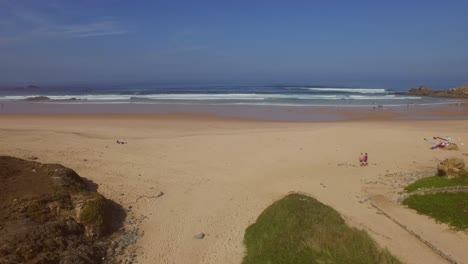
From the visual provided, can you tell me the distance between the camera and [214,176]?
13305mm

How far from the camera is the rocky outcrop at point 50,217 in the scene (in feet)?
21.9

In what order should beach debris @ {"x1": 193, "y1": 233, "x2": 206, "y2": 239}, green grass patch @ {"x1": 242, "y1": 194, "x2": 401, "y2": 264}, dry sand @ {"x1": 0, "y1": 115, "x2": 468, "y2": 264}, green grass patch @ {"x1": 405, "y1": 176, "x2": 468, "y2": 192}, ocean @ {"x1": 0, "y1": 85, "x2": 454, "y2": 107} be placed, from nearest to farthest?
green grass patch @ {"x1": 242, "y1": 194, "x2": 401, "y2": 264} < dry sand @ {"x1": 0, "y1": 115, "x2": 468, "y2": 264} < beach debris @ {"x1": 193, "y1": 233, "x2": 206, "y2": 239} < green grass patch @ {"x1": 405, "y1": 176, "x2": 468, "y2": 192} < ocean @ {"x1": 0, "y1": 85, "x2": 454, "y2": 107}

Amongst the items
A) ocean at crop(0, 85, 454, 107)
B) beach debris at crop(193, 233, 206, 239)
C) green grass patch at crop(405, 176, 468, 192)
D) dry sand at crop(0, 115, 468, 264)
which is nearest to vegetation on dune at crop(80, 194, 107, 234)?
dry sand at crop(0, 115, 468, 264)

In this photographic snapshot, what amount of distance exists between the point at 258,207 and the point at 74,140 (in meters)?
10.2

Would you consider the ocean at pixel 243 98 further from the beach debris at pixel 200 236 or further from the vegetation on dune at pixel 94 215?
the vegetation on dune at pixel 94 215

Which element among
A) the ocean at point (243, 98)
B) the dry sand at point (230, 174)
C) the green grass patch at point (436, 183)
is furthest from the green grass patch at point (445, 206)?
the ocean at point (243, 98)

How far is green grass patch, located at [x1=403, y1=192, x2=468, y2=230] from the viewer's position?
884cm

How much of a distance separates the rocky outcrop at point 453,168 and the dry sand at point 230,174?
1.26 metres

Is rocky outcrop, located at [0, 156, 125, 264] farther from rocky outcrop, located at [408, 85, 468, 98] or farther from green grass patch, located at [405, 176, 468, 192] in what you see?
rocky outcrop, located at [408, 85, 468, 98]

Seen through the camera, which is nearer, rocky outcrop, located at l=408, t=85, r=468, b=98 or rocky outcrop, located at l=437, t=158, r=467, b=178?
rocky outcrop, located at l=437, t=158, r=467, b=178

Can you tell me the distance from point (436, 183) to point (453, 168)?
38.8 inches

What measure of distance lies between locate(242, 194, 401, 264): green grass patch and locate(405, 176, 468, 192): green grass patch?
13.5 feet

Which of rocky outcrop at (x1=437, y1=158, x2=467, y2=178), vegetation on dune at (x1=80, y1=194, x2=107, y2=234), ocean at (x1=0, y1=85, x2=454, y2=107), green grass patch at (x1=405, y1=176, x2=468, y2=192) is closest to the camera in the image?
vegetation on dune at (x1=80, y1=194, x2=107, y2=234)

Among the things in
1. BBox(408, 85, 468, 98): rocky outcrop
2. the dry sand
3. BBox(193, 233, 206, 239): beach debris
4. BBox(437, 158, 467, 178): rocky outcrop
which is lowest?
BBox(193, 233, 206, 239): beach debris
